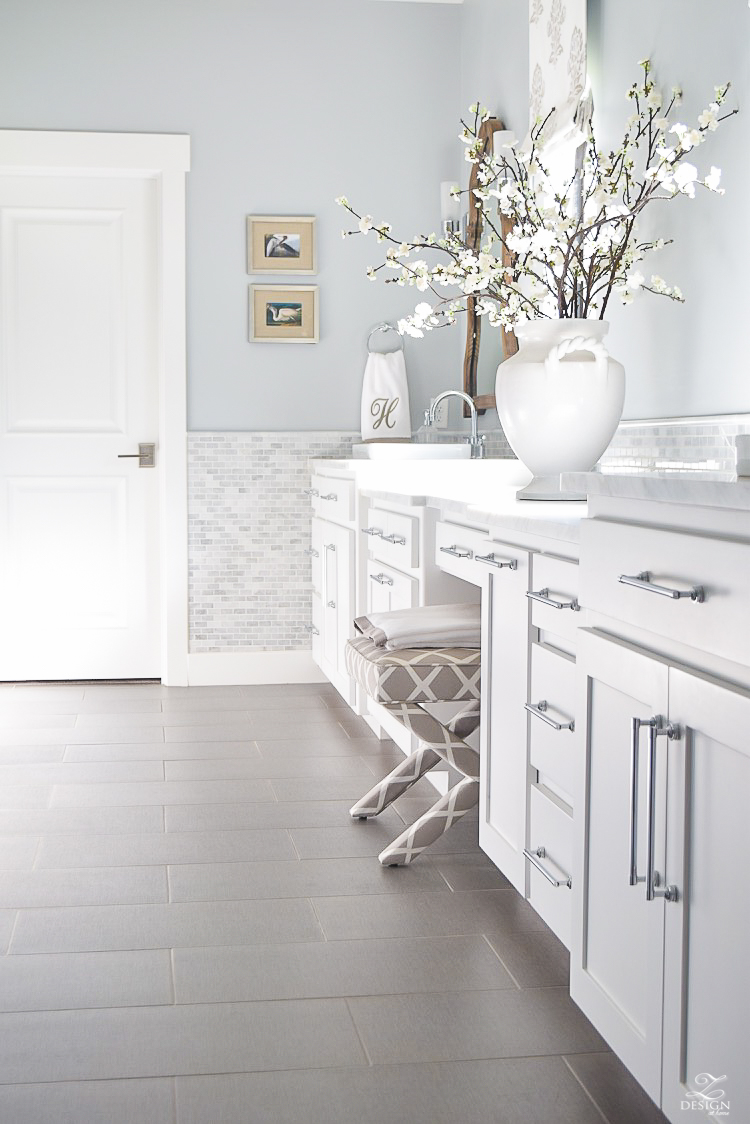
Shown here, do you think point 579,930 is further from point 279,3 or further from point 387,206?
point 279,3

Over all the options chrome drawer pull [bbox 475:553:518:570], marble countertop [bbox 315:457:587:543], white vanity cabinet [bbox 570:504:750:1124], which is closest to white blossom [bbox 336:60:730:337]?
marble countertop [bbox 315:457:587:543]

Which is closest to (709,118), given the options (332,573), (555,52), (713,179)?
(713,179)

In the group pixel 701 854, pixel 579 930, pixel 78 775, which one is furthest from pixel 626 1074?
pixel 78 775

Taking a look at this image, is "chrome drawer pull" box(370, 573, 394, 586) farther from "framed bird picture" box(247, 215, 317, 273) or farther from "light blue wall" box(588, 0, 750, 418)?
"framed bird picture" box(247, 215, 317, 273)

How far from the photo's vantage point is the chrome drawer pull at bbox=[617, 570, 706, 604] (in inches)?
51.0

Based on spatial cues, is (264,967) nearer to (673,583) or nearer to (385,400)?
(673,583)

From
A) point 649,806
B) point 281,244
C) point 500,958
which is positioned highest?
point 281,244

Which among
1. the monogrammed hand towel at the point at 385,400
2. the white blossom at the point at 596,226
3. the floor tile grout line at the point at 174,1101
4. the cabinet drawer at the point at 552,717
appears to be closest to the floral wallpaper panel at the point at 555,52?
the white blossom at the point at 596,226

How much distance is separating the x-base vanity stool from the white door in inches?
93.6

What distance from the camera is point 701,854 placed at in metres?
1.29

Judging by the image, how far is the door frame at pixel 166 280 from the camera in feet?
15.3

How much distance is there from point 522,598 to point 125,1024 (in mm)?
957

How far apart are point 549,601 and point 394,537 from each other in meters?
1.36

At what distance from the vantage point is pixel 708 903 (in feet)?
4.19
